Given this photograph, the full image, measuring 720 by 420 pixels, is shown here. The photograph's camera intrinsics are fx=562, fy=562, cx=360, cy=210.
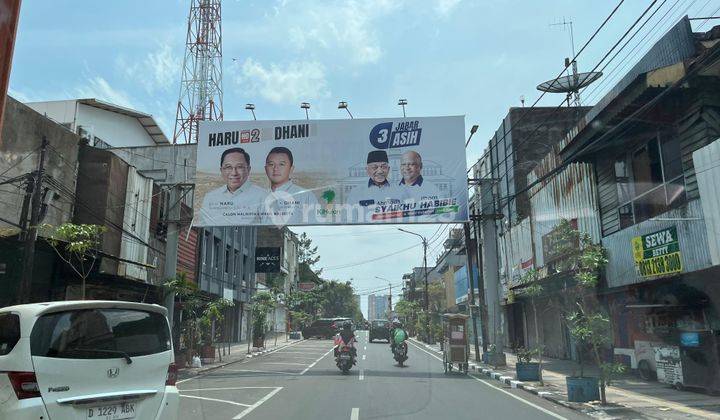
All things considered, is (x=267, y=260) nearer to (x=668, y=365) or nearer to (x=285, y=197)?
(x=285, y=197)

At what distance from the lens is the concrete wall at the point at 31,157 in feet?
55.7

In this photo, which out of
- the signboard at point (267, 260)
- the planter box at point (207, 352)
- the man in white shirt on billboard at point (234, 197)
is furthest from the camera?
the signboard at point (267, 260)

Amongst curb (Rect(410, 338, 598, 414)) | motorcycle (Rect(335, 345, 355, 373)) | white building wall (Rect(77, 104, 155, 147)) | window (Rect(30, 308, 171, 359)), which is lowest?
curb (Rect(410, 338, 598, 414))

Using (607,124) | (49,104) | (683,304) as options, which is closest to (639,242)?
(683,304)

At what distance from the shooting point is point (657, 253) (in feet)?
45.5

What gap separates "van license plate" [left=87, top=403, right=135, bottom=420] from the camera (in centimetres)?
509

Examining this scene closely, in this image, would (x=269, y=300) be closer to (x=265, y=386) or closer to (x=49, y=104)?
(x=49, y=104)

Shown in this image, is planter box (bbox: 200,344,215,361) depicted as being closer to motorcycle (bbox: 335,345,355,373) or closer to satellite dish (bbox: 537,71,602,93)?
motorcycle (bbox: 335,345,355,373)

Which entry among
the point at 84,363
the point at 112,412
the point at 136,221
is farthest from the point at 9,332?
the point at 136,221

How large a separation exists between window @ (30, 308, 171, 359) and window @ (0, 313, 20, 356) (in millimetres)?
192

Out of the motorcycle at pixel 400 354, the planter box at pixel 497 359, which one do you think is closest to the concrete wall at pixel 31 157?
the motorcycle at pixel 400 354

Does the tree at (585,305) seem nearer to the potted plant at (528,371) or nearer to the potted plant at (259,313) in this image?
the potted plant at (528,371)

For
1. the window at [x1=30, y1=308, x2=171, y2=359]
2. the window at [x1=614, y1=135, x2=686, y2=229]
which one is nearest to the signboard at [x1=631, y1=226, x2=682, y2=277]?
the window at [x1=614, y1=135, x2=686, y2=229]

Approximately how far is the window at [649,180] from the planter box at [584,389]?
4.77m
